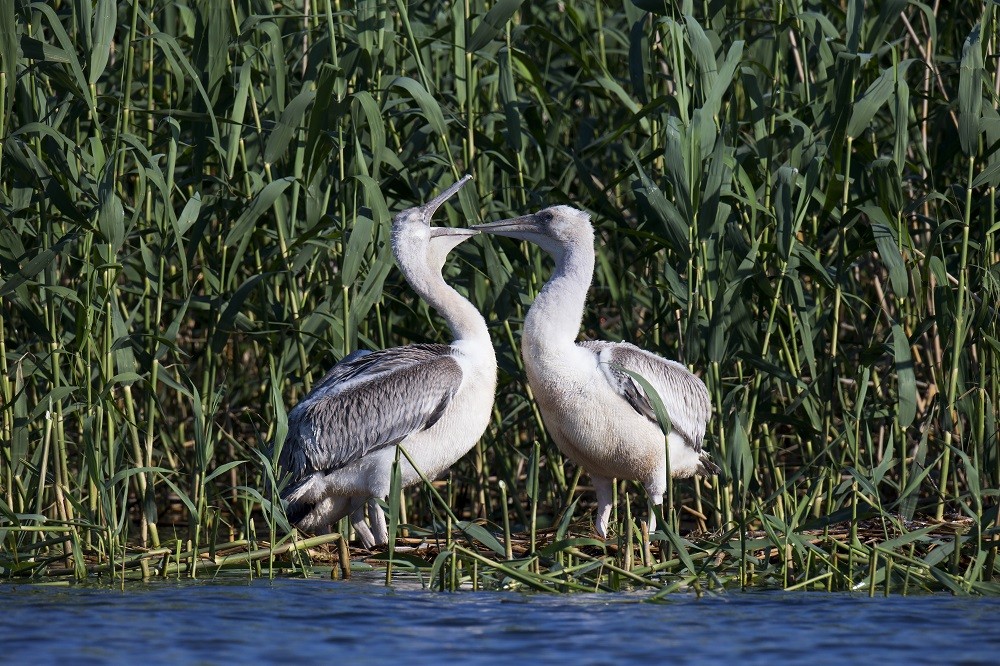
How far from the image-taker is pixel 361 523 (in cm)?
734

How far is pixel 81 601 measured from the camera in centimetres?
547

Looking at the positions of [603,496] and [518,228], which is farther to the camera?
[603,496]

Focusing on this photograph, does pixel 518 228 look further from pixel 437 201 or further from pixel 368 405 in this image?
pixel 368 405

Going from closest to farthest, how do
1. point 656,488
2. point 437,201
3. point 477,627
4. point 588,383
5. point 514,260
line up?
point 477,627 → point 588,383 → point 656,488 → point 437,201 → point 514,260

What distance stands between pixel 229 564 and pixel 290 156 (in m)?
2.40

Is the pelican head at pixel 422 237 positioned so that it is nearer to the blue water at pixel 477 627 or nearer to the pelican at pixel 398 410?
the pelican at pixel 398 410

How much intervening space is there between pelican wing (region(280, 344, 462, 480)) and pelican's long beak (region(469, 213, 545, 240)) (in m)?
0.64

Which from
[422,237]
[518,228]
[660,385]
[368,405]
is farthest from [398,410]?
[660,385]

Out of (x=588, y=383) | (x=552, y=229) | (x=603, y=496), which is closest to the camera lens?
(x=588, y=383)

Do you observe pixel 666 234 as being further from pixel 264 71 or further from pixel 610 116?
pixel 264 71

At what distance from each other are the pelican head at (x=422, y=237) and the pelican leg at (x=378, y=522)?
121 cm

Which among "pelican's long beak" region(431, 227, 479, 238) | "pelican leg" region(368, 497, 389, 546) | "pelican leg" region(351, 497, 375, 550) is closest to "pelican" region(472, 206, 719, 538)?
"pelican's long beak" region(431, 227, 479, 238)

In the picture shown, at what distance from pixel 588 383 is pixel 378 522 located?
1332 millimetres

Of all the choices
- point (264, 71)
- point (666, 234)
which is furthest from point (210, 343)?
point (666, 234)
